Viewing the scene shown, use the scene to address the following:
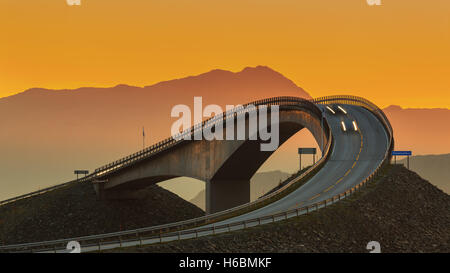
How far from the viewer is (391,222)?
58344mm

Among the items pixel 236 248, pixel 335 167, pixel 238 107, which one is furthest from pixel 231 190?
pixel 236 248

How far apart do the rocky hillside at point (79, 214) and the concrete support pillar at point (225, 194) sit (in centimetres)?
1937

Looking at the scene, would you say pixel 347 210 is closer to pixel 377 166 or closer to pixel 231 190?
pixel 377 166

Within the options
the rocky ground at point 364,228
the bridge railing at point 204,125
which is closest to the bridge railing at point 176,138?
the bridge railing at point 204,125

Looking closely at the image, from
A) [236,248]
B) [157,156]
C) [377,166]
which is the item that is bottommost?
[236,248]

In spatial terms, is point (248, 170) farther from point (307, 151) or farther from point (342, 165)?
point (342, 165)

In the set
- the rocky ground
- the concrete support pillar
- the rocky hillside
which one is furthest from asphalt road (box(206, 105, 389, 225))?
the rocky hillside

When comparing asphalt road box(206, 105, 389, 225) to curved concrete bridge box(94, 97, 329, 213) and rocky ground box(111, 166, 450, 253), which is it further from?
curved concrete bridge box(94, 97, 329, 213)

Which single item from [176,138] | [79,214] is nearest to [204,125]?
[176,138]

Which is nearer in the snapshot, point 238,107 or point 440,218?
point 440,218

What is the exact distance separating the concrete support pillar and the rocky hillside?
19.4 metres

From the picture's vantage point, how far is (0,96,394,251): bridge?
5738 cm

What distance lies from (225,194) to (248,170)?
222 inches

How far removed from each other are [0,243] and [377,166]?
→ 56918 mm
